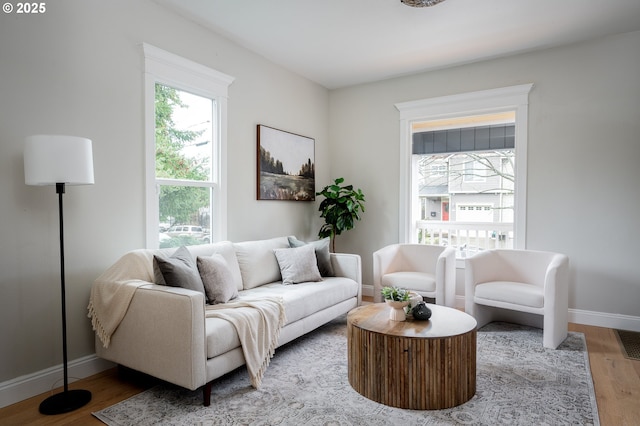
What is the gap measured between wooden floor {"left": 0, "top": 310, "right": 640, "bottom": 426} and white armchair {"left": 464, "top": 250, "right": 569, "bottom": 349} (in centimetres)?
40

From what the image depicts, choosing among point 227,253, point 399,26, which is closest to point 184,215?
point 227,253

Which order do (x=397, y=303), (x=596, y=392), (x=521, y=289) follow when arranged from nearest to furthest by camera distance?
1. (x=596, y=392)
2. (x=397, y=303)
3. (x=521, y=289)

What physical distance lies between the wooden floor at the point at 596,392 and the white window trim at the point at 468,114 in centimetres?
150

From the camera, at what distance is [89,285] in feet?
8.91

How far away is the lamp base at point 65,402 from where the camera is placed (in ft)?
7.24

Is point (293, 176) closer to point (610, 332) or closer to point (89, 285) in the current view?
point (89, 285)

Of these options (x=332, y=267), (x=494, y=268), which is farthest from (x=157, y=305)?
(x=494, y=268)

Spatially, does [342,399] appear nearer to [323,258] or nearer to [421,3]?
[323,258]

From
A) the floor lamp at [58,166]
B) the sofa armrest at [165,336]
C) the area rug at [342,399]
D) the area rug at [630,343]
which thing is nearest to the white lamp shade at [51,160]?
the floor lamp at [58,166]

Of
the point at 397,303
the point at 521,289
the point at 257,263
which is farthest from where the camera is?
the point at 257,263

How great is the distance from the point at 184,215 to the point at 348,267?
1694 mm

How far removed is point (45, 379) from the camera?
2479 mm

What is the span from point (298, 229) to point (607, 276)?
3295 millimetres

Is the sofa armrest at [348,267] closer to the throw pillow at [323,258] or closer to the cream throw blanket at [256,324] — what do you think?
the throw pillow at [323,258]
